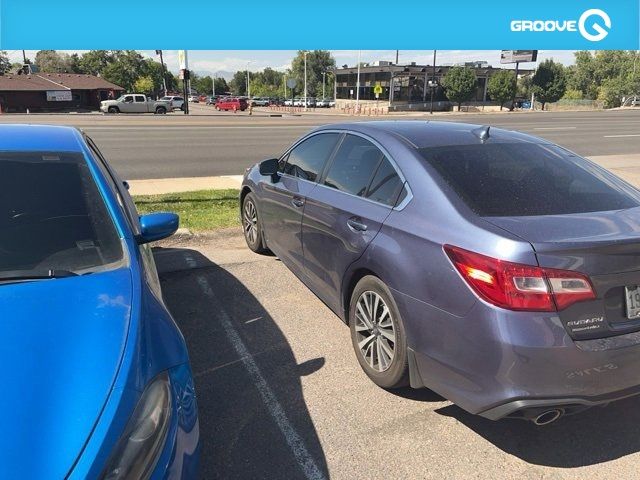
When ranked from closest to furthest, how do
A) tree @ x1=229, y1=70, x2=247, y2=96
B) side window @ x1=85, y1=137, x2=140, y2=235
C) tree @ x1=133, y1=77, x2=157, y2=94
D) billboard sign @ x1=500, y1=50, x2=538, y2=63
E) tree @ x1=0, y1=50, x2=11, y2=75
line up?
side window @ x1=85, y1=137, x2=140, y2=235, billboard sign @ x1=500, y1=50, x2=538, y2=63, tree @ x1=0, y1=50, x2=11, y2=75, tree @ x1=133, y1=77, x2=157, y2=94, tree @ x1=229, y1=70, x2=247, y2=96

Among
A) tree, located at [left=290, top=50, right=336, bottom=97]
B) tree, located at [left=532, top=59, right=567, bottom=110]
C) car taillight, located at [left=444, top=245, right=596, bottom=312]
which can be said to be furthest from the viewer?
tree, located at [left=290, top=50, right=336, bottom=97]

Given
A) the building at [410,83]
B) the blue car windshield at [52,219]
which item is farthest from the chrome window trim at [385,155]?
the building at [410,83]

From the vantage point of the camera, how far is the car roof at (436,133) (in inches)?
140

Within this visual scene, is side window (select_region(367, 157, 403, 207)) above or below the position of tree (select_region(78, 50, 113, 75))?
below

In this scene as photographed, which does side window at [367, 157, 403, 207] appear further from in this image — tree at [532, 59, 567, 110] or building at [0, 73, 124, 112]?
tree at [532, 59, 567, 110]

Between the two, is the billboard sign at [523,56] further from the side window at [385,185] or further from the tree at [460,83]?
the side window at [385,185]

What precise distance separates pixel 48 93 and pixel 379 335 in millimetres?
65840

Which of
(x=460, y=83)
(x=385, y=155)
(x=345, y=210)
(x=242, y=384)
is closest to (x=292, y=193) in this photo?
(x=345, y=210)

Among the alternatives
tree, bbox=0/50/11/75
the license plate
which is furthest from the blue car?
tree, bbox=0/50/11/75

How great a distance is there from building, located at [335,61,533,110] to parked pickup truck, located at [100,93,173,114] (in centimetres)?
3134

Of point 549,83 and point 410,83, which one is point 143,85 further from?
point 549,83

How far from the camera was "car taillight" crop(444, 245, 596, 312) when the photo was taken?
2.39 metres
